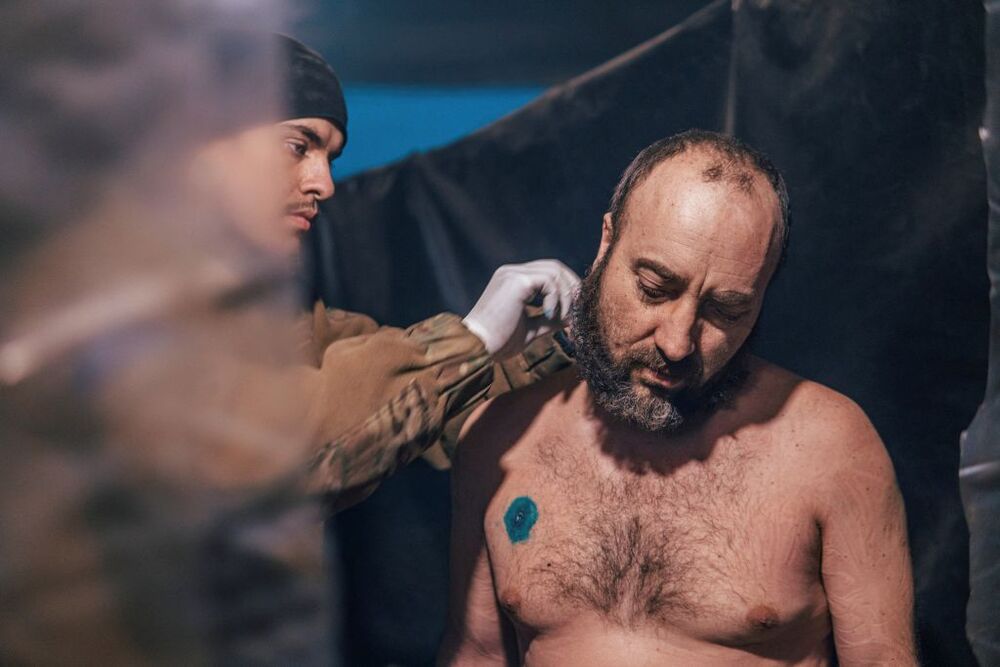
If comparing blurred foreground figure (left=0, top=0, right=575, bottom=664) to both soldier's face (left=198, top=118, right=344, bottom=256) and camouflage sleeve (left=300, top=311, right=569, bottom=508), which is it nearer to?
soldier's face (left=198, top=118, right=344, bottom=256)

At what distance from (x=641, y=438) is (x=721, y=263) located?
1.17 feet

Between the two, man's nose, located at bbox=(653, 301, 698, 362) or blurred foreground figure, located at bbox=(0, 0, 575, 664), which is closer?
blurred foreground figure, located at bbox=(0, 0, 575, 664)

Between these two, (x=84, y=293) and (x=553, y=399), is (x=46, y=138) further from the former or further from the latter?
(x=553, y=399)

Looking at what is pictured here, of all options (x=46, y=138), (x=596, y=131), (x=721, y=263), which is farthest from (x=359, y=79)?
(x=46, y=138)

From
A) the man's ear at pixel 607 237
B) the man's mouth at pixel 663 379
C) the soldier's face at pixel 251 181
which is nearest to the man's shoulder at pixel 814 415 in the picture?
the man's mouth at pixel 663 379

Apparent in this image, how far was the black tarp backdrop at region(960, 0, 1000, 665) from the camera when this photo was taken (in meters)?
1.49

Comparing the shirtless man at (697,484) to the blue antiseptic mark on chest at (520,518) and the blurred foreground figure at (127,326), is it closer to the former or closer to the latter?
the blue antiseptic mark on chest at (520,518)

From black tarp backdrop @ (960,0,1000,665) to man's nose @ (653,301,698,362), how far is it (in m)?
0.51

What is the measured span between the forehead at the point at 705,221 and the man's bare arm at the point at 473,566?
483mm

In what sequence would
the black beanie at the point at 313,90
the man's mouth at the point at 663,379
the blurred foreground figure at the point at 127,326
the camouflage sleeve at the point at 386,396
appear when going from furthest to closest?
the man's mouth at the point at 663,379 → the black beanie at the point at 313,90 → the camouflage sleeve at the point at 386,396 → the blurred foreground figure at the point at 127,326

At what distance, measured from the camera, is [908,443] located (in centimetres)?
186

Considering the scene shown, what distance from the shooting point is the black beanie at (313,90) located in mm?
1351

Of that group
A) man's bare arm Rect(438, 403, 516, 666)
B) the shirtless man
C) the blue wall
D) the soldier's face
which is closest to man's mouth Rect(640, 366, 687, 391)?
the shirtless man

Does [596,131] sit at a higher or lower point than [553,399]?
higher
